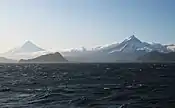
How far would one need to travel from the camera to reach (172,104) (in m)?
36.0

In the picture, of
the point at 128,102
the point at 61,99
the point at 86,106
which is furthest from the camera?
the point at 61,99

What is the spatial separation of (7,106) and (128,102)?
14309 millimetres

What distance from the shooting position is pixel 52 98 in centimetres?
4134

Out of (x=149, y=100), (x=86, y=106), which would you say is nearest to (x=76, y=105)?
(x=86, y=106)

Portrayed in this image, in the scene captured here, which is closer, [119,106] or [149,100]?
[119,106]

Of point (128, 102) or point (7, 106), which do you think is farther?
point (128, 102)

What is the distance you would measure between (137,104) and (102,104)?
13.6 ft

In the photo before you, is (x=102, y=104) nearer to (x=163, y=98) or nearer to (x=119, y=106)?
(x=119, y=106)

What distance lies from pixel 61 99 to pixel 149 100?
1142cm

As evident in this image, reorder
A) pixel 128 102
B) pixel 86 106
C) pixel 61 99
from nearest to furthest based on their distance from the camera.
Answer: pixel 86 106 → pixel 128 102 → pixel 61 99

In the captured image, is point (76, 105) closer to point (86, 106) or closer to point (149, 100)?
point (86, 106)

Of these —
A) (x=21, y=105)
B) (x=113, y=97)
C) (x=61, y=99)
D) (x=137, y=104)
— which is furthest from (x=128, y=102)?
(x=21, y=105)

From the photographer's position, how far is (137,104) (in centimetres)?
3606

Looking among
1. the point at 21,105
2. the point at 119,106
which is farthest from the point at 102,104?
the point at 21,105
